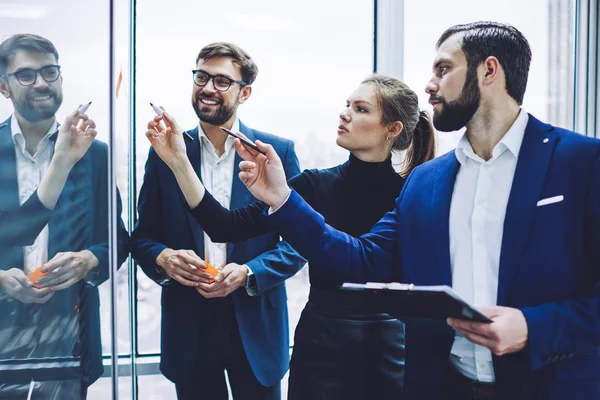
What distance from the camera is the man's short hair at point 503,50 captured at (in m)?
1.40

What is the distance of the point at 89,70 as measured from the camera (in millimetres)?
1384

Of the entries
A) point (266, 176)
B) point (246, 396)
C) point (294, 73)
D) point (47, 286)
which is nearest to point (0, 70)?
point (47, 286)

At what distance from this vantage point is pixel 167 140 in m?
1.88

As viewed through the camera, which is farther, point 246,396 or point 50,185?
point 246,396

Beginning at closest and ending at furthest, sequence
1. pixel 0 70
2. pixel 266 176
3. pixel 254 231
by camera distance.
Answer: pixel 0 70, pixel 266 176, pixel 254 231

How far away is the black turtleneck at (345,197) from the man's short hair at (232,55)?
452 mm

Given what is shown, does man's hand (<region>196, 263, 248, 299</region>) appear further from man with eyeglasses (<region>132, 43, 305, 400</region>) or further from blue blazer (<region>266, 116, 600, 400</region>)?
blue blazer (<region>266, 116, 600, 400</region>)

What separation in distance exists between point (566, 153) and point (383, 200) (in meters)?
0.76

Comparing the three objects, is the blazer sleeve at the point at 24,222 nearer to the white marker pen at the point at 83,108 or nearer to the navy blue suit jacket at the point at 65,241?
the navy blue suit jacket at the point at 65,241

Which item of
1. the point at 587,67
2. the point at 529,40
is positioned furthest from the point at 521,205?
the point at 587,67

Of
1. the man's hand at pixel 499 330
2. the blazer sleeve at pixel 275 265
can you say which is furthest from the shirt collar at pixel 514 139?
the blazer sleeve at pixel 275 265

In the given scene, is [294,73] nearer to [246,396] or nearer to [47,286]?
[246,396]

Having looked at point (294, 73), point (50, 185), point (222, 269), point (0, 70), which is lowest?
point (222, 269)

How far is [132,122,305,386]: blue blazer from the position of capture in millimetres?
1980
